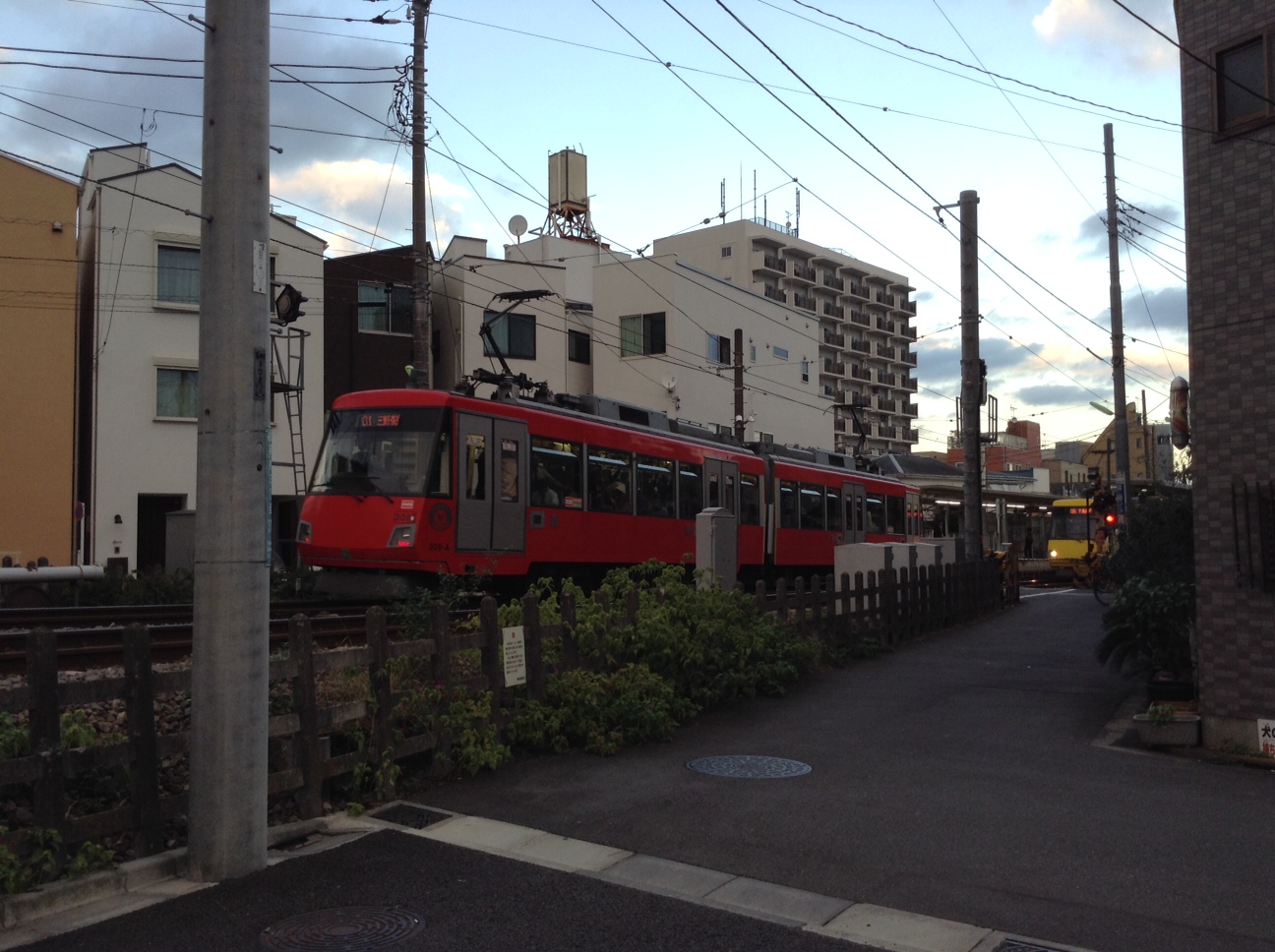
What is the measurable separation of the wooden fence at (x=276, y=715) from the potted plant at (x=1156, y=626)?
16.1 ft

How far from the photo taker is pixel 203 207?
6.11 metres

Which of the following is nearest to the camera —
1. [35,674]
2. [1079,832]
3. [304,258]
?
[35,674]

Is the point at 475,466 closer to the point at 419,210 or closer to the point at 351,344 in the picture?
the point at 419,210

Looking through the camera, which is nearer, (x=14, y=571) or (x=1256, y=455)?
(x=1256, y=455)

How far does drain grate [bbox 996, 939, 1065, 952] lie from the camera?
4750 millimetres

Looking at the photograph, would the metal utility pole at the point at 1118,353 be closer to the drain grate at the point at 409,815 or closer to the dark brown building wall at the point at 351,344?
the dark brown building wall at the point at 351,344

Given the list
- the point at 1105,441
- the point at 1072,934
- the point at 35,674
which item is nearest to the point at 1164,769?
the point at 1072,934

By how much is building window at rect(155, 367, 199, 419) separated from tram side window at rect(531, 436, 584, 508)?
15.4 m

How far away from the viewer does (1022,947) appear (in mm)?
4785

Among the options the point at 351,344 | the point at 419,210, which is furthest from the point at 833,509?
the point at 351,344

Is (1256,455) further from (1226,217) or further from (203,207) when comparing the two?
(203,207)

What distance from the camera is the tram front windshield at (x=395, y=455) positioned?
14.6 m

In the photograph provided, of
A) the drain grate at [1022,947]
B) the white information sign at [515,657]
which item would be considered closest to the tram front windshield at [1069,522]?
the white information sign at [515,657]

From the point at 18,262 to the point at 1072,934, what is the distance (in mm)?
28943
